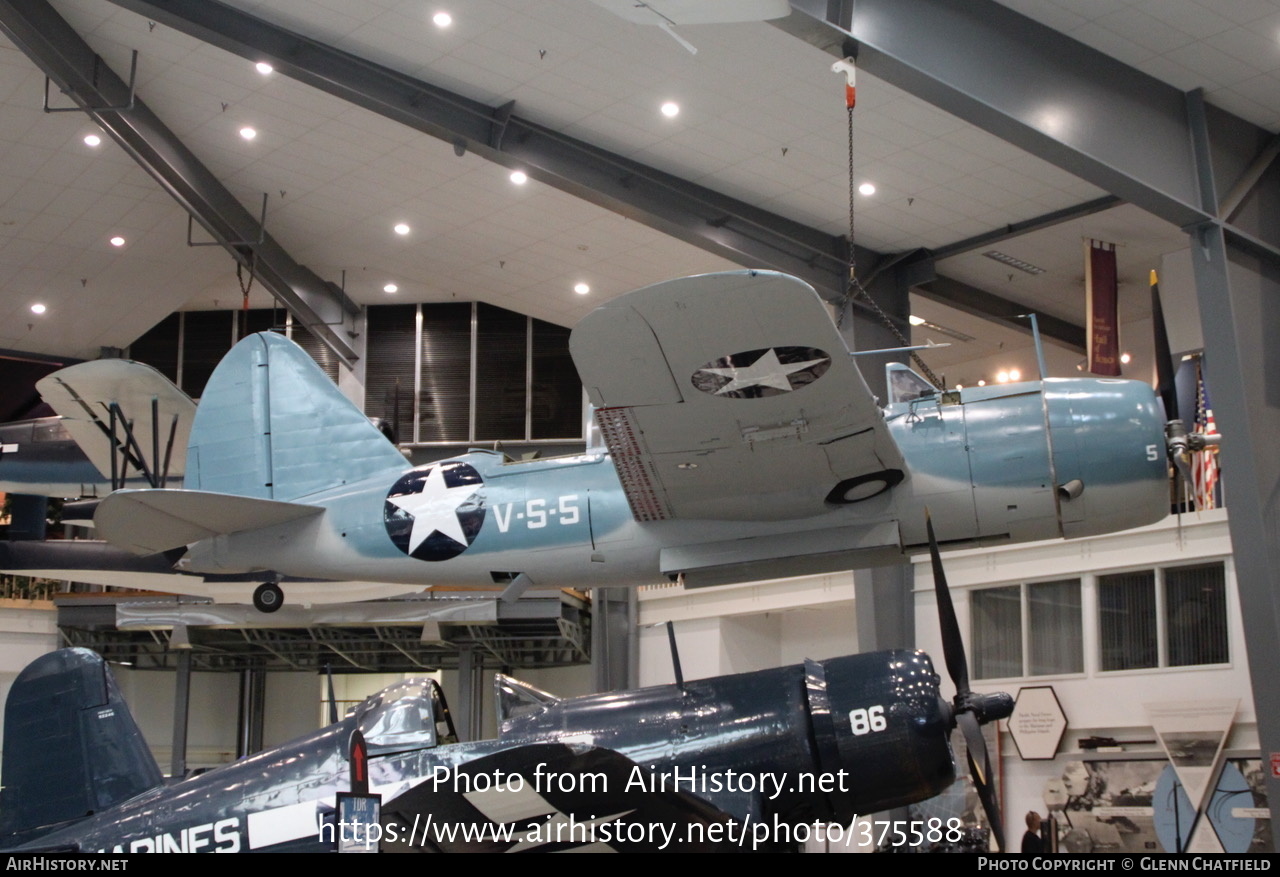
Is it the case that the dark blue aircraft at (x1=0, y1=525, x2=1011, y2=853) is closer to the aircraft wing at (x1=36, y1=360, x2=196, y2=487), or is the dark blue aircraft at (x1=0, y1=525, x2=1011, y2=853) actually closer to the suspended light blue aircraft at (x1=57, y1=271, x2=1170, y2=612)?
the suspended light blue aircraft at (x1=57, y1=271, x2=1170, y2=612)

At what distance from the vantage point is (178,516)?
26.5ft

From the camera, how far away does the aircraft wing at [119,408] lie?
42.9 feet

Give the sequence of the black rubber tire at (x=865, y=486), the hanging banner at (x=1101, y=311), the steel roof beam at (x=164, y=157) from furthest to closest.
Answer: the hanging banner at (x=1101, y=311) < the steel roof beam at (x=164, y=157) < the black rubber tire at (x=865, y=486)

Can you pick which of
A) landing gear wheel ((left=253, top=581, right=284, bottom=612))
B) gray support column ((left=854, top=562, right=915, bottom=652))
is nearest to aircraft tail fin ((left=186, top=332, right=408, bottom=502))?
landing gear wheel ((left=253, top=581, right=284, bottom=612))

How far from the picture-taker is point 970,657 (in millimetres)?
15297

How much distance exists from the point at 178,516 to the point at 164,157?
865 cm

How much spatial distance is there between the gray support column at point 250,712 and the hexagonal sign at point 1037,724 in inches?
520

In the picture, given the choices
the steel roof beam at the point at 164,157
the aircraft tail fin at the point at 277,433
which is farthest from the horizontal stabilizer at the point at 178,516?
the steel roof beam at the point at 164,157

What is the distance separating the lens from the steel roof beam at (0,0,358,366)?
1273 cm

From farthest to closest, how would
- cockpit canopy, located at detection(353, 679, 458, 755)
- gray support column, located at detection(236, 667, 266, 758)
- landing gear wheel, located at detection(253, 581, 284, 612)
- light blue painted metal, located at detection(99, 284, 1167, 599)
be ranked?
1. gray support column, located at detection(236, 667, 266, 758)
2. landing gear wheel, located at detection(253, 581, 284, 612)
3. light blue painted metal, located at detection(99, 284, 1167, 599)
4. cockpit canopy, located at detection(353, 679, 458, 755)

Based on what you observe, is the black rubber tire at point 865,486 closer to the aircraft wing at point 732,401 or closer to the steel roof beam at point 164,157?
the aircraft wing at point 732,401

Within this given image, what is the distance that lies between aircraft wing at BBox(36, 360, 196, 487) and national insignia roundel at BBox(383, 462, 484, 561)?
5704 mm

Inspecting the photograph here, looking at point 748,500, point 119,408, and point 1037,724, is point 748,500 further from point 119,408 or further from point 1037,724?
point 119,408

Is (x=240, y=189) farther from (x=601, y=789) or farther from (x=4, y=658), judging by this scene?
(x=601, y=789)
